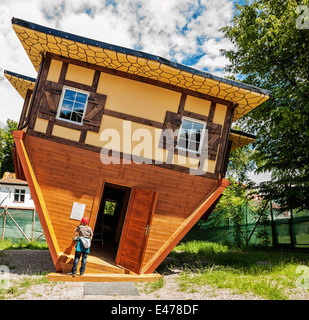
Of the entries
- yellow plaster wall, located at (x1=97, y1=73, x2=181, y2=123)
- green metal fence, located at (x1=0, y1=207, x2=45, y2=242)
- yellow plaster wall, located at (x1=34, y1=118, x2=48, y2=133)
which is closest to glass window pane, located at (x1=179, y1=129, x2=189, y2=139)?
yellow plaster wall, located at (x1=97, y1=73, x2=181, y2=123)

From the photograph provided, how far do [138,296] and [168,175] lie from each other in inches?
→ 146

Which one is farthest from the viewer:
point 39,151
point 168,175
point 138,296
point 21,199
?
point 21,199

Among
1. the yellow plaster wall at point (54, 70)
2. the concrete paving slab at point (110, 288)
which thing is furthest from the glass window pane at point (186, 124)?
the concrete paving slab at point (110, 288)

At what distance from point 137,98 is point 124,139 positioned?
1.49 m

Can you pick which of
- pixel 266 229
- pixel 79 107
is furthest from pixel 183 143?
pixel 266 229

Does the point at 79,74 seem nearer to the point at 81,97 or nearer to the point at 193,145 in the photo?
the point at 81,97

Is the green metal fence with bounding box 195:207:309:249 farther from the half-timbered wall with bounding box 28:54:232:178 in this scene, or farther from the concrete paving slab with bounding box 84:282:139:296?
the concrete paving slab with bounding box 84:282:139:296

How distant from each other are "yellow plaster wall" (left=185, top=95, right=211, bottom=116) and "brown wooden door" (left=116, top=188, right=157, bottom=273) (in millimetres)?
3278

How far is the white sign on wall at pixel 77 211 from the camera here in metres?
7.60

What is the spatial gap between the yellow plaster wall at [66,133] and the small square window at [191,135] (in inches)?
134

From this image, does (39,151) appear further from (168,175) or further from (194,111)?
(194,111)
